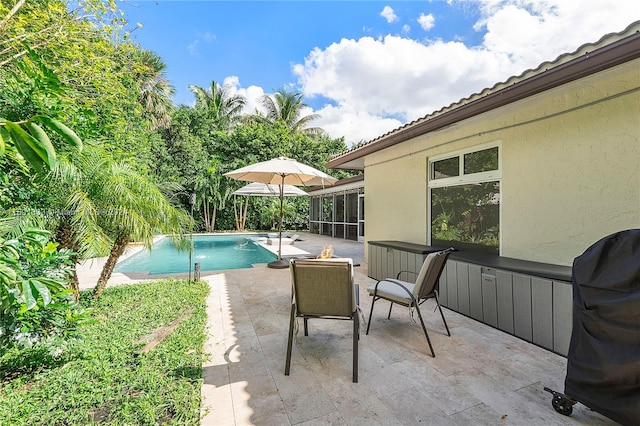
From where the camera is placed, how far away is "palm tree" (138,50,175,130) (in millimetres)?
16516

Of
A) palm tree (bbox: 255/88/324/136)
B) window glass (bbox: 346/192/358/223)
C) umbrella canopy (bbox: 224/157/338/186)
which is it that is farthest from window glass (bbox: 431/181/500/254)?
palm tree (bbox: 255/88/324/136)

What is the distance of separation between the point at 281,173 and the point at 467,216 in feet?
14.6

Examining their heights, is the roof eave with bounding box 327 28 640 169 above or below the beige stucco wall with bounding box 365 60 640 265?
above

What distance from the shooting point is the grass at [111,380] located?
2158 mm

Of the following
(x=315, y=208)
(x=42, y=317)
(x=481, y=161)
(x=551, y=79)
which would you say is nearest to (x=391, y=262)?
(x=481, y=161)

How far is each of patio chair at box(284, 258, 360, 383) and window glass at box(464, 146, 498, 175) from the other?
363 centimetres

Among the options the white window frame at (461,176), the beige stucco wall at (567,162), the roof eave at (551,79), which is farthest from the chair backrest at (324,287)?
the white window frame at (461,176)

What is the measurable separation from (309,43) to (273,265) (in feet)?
37.9

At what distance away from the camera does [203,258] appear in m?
11.3

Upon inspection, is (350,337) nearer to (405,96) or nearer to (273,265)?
(273,265)

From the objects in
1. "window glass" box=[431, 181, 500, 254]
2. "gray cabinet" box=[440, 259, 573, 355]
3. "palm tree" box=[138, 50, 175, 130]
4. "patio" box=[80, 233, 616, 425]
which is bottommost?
"patio" box=[80, 233, 616, 425]

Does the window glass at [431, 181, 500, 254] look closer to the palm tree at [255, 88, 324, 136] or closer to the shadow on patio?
the shadow on patio

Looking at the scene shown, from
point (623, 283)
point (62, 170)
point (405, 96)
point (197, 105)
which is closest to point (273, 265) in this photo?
point (62, 170)

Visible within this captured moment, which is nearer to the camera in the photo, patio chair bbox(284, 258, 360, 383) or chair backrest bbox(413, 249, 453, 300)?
patio chair bbox(284, 258, 360, 383)
